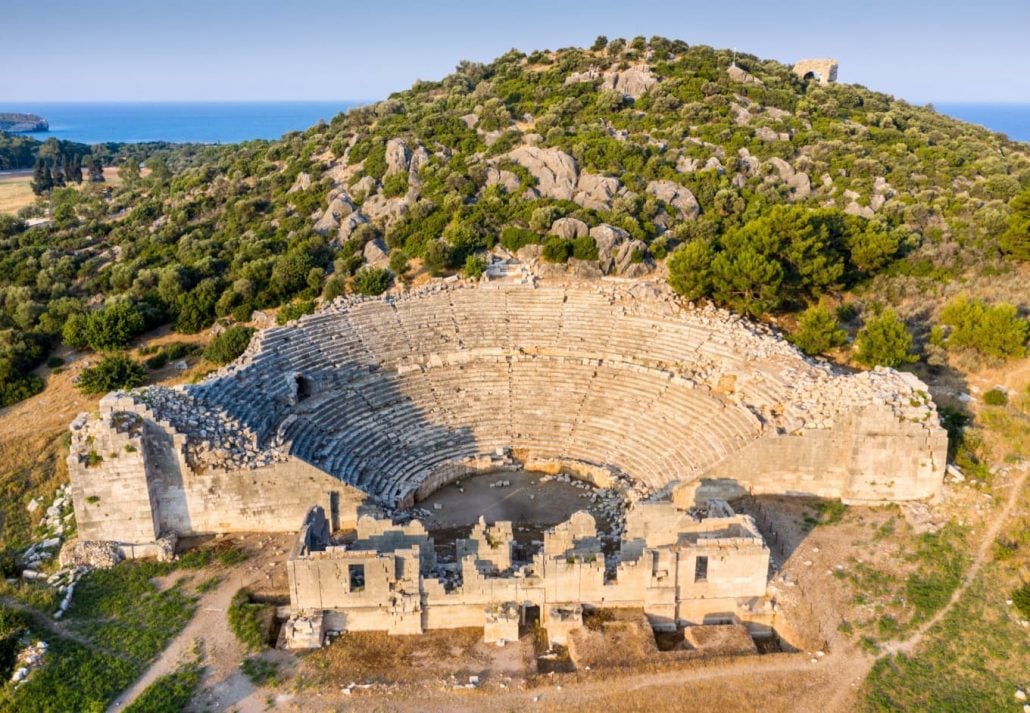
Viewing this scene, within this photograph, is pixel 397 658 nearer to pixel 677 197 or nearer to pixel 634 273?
pixel 634 273

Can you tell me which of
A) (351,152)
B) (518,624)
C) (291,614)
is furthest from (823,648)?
(351,152)

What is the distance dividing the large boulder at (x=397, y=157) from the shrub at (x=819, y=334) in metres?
29.0

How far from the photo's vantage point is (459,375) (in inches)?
1110

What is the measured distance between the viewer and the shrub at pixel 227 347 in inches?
1275

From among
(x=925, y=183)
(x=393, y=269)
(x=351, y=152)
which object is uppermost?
(x=351, y=152)

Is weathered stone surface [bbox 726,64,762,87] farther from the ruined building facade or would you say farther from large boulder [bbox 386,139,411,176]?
the ruined building facade

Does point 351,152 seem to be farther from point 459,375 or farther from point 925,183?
point 925,183

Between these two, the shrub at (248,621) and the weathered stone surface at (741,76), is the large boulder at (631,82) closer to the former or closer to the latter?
the weathered stone surface at (741,76)

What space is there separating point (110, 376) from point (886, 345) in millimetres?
32130

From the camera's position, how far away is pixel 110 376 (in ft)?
99.7

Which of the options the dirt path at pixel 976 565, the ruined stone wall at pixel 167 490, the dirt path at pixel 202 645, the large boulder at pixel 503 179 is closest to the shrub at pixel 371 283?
the large boulder at pixel 503 179

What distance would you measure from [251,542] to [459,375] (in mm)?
10493

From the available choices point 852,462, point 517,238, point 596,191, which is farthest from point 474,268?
point 852,462

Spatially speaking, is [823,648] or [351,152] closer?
[823,648]
